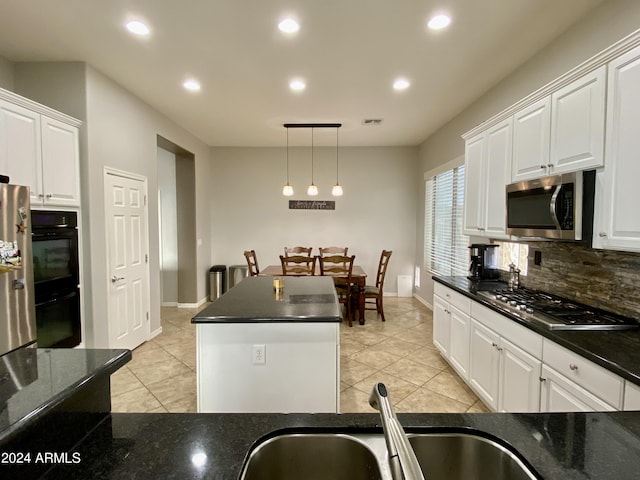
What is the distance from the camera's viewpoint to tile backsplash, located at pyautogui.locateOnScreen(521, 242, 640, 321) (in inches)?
73.5

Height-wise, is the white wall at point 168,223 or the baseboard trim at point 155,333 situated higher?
the white wall at point 168,223

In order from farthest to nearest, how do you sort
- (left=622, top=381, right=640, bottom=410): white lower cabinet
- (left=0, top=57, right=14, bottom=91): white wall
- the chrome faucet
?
(left=0, top=57, right=14, bottom=91): white wall
(left=622, top=381, right=640, bottom=410): white lower cabinet
the chrome faucet

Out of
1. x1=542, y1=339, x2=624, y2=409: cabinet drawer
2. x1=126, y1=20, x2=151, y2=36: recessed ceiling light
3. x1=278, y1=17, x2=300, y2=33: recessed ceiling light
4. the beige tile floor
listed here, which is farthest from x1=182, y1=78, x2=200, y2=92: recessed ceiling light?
x1=542, y1=339, x2=624, y2=409: cabinet drawer

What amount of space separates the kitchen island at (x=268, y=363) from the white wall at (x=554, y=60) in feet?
8.24

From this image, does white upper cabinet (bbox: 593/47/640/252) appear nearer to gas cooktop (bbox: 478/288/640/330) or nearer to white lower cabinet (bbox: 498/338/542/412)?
gas cooktop (bbox: 478/288/640/330)

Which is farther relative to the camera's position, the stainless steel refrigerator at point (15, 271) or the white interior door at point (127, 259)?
the white interior door at point (127, 259)

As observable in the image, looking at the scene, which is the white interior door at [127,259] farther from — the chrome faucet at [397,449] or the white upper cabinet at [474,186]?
the white upper cabinet at [474,186]

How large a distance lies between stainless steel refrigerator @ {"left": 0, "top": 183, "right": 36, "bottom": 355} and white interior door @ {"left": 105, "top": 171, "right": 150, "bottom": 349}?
985 mm

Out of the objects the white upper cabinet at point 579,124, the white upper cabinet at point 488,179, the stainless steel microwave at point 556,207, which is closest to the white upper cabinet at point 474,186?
the white upper cabinet at point 488,179

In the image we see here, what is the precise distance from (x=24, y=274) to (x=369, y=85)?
3.43 meters

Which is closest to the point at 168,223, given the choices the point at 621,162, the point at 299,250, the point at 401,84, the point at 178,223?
the point at 178,223

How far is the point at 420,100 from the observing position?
3.85 m

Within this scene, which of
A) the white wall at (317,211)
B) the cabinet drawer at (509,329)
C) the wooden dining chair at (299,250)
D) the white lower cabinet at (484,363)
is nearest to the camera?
the cabinet drawer at (509,329)

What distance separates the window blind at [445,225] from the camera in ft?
14.5
